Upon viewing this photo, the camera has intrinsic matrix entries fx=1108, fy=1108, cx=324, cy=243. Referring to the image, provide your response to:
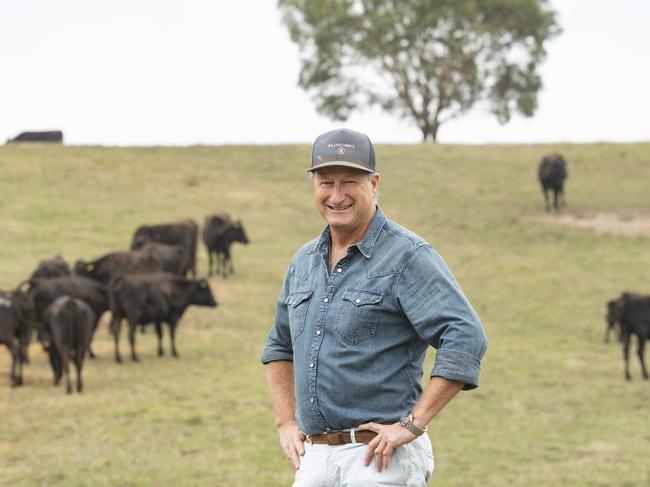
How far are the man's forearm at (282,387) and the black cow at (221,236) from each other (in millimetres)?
20514

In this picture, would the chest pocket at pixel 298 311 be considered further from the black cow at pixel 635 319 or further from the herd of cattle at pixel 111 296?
the black cow at pixel 635 319

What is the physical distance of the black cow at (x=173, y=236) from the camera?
2469cm

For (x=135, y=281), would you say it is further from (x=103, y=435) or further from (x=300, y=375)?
(x=300, y=375)

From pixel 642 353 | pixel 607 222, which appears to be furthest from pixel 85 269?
pixel 607 222

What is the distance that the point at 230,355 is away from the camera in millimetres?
17734

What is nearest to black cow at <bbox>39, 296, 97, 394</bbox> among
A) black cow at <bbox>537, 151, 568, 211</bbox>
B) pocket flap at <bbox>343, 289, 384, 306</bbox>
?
pocket flap at <bbox>343, 289, 384, 306</bbox>

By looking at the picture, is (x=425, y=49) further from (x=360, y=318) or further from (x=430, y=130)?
(x=360, y=318)

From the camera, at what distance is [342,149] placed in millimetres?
3906

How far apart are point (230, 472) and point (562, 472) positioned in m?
3.39

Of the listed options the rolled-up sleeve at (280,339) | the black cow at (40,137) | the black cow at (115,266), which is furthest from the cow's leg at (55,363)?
the black cow at (40,137)

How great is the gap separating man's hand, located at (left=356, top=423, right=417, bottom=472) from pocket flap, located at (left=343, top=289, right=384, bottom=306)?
0.43m

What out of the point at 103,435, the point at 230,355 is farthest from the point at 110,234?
the point at 103,435

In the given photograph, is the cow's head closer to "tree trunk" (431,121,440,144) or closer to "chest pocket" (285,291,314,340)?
"chest pocket" (285,291,314,340)

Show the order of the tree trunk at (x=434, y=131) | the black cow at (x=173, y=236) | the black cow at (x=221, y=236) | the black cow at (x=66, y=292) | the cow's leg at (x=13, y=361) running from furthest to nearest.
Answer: the tree trunk at (x=434, y=131)
the black cow at (x=221, y=236)
the black cow at (x=173, y=236)
the black cow at (x=66, y=292)
the cow's leg at (x=13, y=361)
